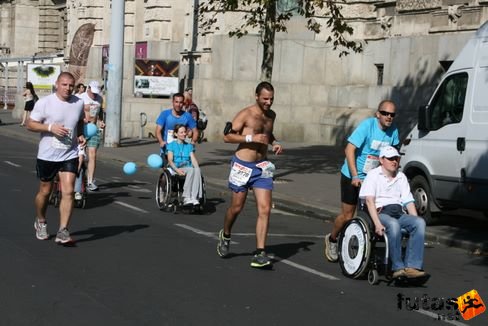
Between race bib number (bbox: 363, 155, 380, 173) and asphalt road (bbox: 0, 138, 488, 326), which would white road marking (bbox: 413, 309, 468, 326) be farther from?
race bib number (bbox: 363, 155, 380, 173)

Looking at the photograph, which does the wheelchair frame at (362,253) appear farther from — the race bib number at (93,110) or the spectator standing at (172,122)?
the race bib number at (93,110)

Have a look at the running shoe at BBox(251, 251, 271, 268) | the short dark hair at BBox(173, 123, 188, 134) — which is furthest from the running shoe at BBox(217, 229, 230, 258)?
the short dark hair at BBox(173, 123, 188, 134)

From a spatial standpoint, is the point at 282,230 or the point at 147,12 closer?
the point at 282,230

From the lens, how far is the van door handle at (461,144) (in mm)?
12874

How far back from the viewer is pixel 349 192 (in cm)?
1018

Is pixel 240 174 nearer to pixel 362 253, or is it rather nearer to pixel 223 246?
pixel 223 246

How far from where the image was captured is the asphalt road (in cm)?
754

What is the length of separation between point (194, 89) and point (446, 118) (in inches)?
712

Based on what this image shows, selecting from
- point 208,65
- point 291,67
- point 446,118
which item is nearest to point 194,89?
point 208,65

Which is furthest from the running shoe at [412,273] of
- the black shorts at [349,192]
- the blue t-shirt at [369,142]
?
the blue t-shirt at [369,142]

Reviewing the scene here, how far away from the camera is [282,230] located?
13.2 metres

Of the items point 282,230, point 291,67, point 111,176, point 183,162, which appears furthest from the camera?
point 291,67

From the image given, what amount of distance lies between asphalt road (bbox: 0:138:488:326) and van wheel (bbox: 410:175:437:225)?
51.6 inches

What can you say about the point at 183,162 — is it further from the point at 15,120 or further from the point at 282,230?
the point at 15,120
